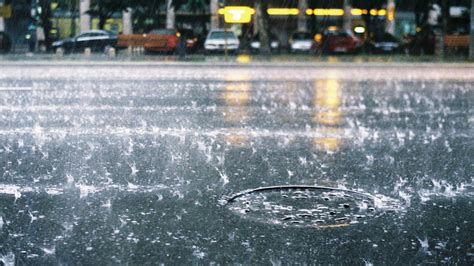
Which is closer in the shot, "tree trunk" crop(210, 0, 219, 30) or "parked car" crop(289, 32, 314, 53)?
"parked car" crop(289, 32, 314, 53)

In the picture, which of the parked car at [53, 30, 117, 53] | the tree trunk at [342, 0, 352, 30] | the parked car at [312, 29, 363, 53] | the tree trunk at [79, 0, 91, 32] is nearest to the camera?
the parked car at [312, 29, 363, 53]

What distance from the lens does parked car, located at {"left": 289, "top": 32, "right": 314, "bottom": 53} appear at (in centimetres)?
3972

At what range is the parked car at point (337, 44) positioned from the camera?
37.9 m

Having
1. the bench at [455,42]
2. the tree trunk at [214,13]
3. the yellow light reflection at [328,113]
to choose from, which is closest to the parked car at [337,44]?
the bench at [455,42]

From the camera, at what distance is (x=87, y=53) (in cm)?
3366

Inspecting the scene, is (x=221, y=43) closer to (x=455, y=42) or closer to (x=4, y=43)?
(x=4, y=43)

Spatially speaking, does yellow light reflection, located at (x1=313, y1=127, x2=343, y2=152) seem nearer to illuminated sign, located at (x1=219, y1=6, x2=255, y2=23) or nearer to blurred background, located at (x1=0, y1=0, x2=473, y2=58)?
blurred background, located at (x1=0, y1=0, x2=473, y2=58)

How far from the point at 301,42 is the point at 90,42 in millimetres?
12217

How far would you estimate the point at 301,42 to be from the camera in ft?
132

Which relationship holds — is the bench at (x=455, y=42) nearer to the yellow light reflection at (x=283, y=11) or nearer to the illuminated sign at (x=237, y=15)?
the illuminated sign at (x=237, y=15)

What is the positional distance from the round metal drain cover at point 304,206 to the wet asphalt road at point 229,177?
0.02 m

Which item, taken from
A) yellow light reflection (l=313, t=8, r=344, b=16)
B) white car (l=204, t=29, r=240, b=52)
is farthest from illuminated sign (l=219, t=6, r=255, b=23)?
yellow light reflection (l=313, t=8, r=344, b=16)

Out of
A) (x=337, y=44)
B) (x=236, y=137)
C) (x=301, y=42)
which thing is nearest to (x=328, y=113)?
(x=236, y=137)

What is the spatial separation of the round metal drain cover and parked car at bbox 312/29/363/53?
32881 mm
